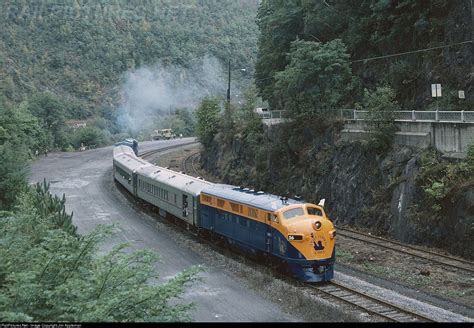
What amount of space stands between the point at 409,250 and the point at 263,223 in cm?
767

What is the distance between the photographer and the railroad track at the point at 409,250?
77.0 feet

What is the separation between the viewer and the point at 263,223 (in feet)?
75.4

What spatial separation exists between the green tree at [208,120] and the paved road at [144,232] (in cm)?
1060

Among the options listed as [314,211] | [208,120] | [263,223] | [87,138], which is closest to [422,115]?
[314,211]

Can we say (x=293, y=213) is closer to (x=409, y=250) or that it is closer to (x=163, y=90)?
(x=409, y=250)

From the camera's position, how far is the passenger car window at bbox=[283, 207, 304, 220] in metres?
21.9

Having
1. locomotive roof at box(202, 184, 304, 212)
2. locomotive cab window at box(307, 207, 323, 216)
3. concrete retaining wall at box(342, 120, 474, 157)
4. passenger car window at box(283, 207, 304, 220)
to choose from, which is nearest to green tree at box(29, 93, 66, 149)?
locomotive roof at box(202, 184, 304, 212)

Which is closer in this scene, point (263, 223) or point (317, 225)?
point (317, 225)

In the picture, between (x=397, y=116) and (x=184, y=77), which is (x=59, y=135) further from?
(x=397, y=116)

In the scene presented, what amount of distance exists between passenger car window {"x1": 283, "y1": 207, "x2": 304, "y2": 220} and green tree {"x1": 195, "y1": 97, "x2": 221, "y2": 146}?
39760mm

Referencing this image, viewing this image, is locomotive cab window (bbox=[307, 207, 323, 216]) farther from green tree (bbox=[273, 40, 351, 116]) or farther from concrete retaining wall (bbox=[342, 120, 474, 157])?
green tree (bbox=[273, 40, 351, 116])

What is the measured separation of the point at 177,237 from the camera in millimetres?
31625

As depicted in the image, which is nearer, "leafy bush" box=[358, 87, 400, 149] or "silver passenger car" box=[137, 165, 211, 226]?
"silver passenger car" box=[137, 165, 211, 226]

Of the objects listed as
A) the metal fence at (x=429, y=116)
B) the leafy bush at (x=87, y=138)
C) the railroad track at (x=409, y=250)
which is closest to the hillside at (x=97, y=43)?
the leafy bush at (x=87, y=138)
